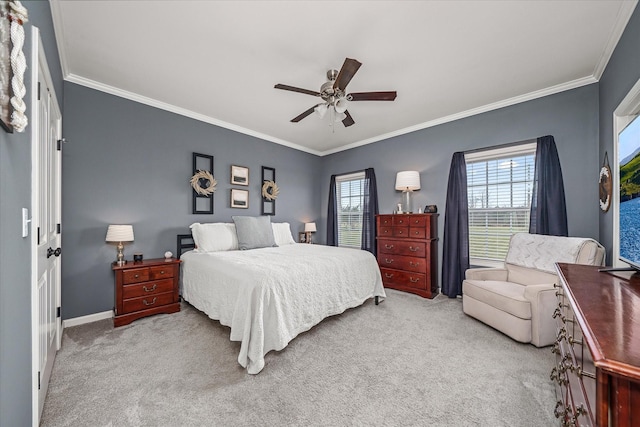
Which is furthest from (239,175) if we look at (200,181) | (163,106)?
(163,106)

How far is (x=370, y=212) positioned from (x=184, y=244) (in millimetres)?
3271

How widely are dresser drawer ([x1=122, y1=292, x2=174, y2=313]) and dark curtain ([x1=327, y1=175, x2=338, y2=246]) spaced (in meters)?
3.24

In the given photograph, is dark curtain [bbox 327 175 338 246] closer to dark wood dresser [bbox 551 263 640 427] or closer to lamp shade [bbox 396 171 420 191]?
A: lamp shade [bbox 396 171 420 191]

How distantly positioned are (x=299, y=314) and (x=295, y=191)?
10.9ft

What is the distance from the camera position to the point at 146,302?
9.32 ft

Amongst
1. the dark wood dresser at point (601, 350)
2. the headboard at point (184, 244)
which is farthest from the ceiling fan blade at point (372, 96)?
the headboard at point (184, 244)

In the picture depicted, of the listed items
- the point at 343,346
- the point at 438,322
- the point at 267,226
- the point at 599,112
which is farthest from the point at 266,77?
the point at 599,112

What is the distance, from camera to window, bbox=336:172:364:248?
5.18 meters

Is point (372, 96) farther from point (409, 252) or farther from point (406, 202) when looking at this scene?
point (409, 252)

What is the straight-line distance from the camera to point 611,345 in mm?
621

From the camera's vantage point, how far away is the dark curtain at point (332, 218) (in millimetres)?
5426

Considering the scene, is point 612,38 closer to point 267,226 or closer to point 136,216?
point 267,226

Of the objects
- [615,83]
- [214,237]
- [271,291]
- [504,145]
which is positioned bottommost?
[271,291]

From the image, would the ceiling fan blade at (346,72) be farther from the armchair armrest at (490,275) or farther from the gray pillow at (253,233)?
the armchair armrest at (490,275)
